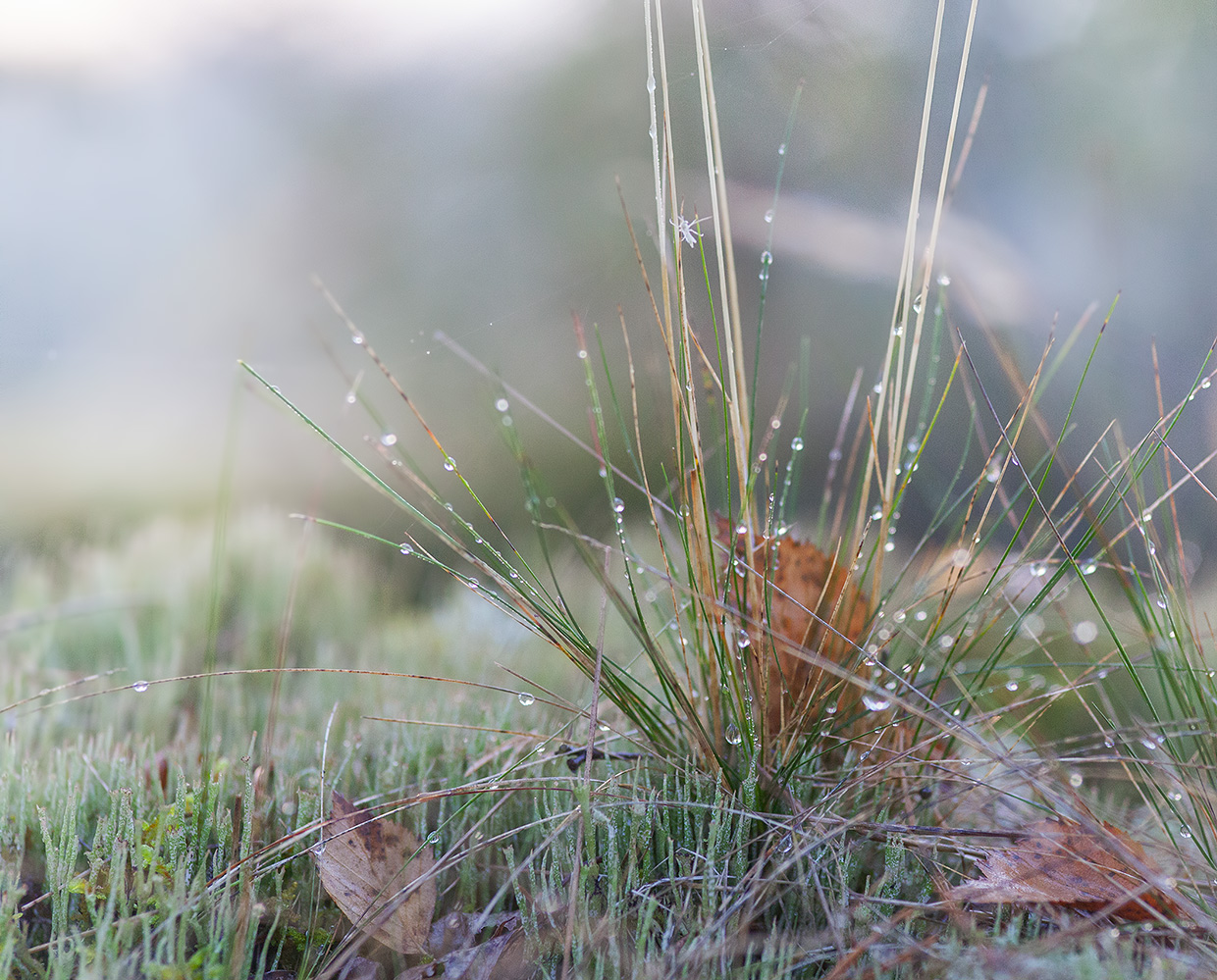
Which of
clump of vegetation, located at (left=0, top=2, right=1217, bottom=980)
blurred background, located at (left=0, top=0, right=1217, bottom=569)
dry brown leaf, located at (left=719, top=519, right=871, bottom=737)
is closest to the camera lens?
clump of vegetation, located at (left=0, top=2, right=1217, bottom=980)

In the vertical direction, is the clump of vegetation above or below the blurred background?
below

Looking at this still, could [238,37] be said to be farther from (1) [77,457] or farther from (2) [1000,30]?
(2) [1000,30]

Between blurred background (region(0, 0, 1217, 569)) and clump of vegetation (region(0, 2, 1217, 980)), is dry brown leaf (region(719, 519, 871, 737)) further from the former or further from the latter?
blurred background (region(0, 0, 1217, 569))

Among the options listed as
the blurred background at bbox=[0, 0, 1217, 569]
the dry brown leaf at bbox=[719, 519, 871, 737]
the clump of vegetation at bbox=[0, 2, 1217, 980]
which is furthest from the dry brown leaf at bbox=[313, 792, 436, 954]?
the blurred background at bbox=[0, 0, 1217, 569]

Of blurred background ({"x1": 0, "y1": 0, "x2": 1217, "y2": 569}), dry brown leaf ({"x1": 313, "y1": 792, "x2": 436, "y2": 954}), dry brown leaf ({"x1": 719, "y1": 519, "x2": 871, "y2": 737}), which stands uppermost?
blurred background ({"x1": 0, "y1": 0, "x2": 1217, "y2": 569})

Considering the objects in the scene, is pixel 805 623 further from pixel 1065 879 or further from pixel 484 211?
pixel 484 211

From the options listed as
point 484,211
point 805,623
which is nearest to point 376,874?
point 805,623

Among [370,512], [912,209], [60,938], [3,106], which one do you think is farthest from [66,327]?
[912,209]

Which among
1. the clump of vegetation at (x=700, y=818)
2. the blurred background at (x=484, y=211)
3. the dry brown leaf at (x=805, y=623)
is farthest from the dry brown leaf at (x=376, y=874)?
the blurred background at (x=484, y=211)
